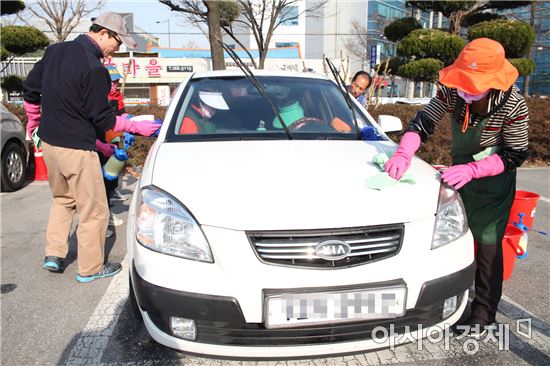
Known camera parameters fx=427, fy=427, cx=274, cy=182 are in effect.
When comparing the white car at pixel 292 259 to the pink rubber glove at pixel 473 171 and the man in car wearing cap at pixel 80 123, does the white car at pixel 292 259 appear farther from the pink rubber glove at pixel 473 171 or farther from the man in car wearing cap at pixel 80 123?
the man in car wearing cap at pixel 80 123

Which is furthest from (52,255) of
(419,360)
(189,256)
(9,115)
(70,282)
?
(9,115)

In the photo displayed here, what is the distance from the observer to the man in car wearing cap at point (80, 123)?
8.90ft

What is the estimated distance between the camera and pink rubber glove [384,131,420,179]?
6.83 ft

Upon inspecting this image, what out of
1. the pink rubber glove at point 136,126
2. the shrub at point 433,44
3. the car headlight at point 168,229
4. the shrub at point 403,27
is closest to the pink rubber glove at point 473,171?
the car headlight at point 168,229

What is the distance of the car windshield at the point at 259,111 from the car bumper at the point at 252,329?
45.3 inches

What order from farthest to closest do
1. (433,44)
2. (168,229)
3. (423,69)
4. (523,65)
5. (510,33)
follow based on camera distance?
(423,69)
(523,65)
(433,44)
(510,33)
(168,229)

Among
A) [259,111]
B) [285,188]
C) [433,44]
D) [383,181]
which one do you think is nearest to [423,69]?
[433,44]

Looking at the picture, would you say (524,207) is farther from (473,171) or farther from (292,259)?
(292,259)

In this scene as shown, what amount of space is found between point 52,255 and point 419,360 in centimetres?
259

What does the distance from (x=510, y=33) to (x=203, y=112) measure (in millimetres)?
11657

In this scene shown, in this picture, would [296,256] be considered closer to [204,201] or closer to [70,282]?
[204,201]

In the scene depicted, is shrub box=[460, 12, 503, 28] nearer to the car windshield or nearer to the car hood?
the car windshield

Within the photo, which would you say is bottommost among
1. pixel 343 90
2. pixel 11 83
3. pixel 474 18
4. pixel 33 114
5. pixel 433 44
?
pixel 33 114

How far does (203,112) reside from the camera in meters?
2.86
